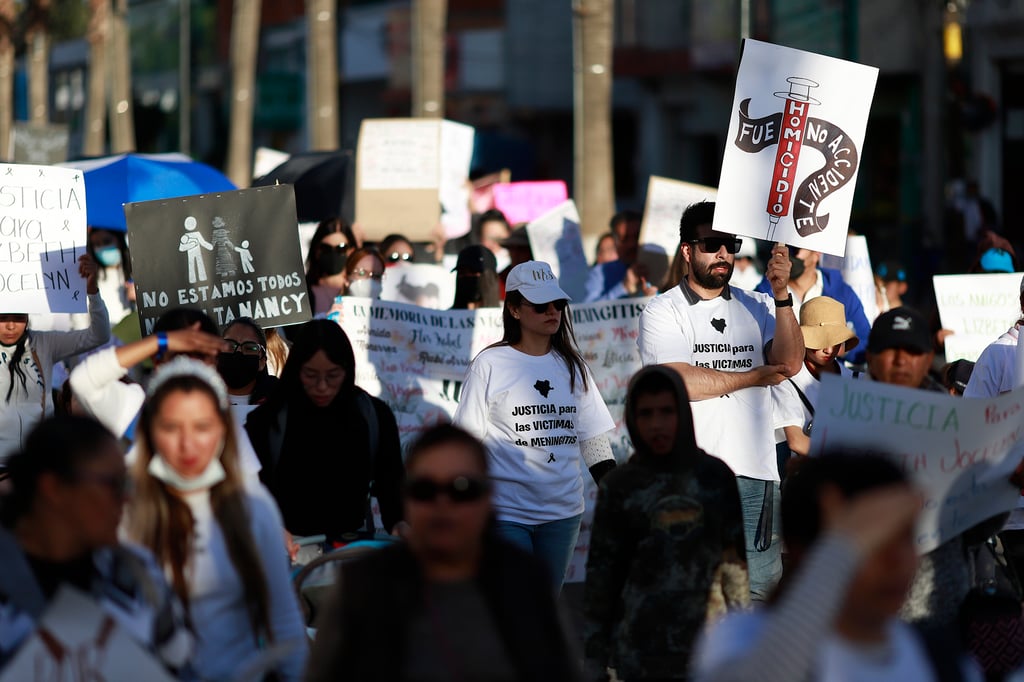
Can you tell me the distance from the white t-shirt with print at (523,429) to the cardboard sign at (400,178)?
6806mm

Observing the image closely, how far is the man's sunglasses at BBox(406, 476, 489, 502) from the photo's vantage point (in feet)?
11.3

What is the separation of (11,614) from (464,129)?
10965 mm

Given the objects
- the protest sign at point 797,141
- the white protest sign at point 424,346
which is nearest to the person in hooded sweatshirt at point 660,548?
the protest sign at point 797,141

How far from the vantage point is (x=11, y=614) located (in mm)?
3658

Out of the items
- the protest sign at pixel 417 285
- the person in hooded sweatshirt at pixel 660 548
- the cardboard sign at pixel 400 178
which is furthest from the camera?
the cardboard sign at pixel 400 178

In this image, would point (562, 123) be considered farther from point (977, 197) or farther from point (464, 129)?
point (464, 129)

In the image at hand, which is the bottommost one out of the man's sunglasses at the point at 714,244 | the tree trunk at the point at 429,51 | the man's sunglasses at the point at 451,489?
the man's sunglasses at the point at 451,489

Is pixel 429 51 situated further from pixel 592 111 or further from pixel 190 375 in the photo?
pixel 190 375

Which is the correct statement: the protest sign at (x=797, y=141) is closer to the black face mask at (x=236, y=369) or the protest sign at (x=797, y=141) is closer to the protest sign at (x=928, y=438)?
the black face mask at (x=236, y=369)

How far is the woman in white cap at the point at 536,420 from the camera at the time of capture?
6.36m

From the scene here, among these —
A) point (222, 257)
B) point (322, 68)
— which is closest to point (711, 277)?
point (222, 257)

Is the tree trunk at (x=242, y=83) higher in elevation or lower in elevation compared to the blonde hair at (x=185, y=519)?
higher

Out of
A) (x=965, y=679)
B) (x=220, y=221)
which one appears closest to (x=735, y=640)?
(x=965, y=679)

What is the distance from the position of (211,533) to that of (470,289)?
5.28 metres
